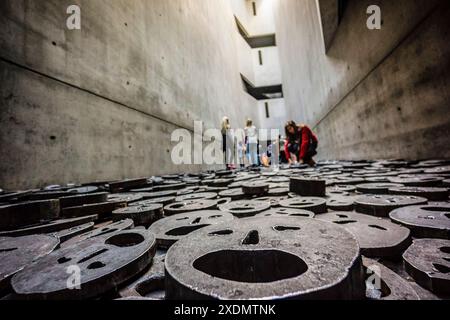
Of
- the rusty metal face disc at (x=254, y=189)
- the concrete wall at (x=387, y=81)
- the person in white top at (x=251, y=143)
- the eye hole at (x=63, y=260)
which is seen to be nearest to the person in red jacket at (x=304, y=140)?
the concrete wall at (x=387, y=81)

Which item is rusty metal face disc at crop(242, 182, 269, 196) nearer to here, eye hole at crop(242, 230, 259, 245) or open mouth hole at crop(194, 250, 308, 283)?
eye hole at crop(242, 230, 259, 245)

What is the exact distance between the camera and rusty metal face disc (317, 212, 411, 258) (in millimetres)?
812

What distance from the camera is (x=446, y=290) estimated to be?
1.90ft

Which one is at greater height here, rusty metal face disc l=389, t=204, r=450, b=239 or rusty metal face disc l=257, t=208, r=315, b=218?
rusty metal face disc l=389, t=204, r=450, b=239

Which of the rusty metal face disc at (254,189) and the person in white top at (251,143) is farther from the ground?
the person in white top at (251,143)

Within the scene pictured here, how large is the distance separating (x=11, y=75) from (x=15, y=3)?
101 cm

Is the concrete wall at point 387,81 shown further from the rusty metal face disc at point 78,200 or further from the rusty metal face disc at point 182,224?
the rusty metal face disc at point 78,200

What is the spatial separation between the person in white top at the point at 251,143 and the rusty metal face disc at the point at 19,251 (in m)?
8.69

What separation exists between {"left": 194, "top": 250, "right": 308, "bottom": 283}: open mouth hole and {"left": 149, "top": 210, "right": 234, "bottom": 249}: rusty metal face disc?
1.15 ft

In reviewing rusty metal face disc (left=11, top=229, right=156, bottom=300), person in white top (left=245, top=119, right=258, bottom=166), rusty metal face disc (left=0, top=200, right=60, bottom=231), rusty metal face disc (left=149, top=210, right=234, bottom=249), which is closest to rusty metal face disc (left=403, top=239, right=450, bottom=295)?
rusty metal face disc (left=149, top=210, right=234, bottom=249)

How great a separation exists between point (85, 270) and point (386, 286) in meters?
0.93

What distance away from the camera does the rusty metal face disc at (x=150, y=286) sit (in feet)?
2.25

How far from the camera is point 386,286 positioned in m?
0.62

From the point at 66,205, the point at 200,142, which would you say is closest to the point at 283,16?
the point at 200,142
